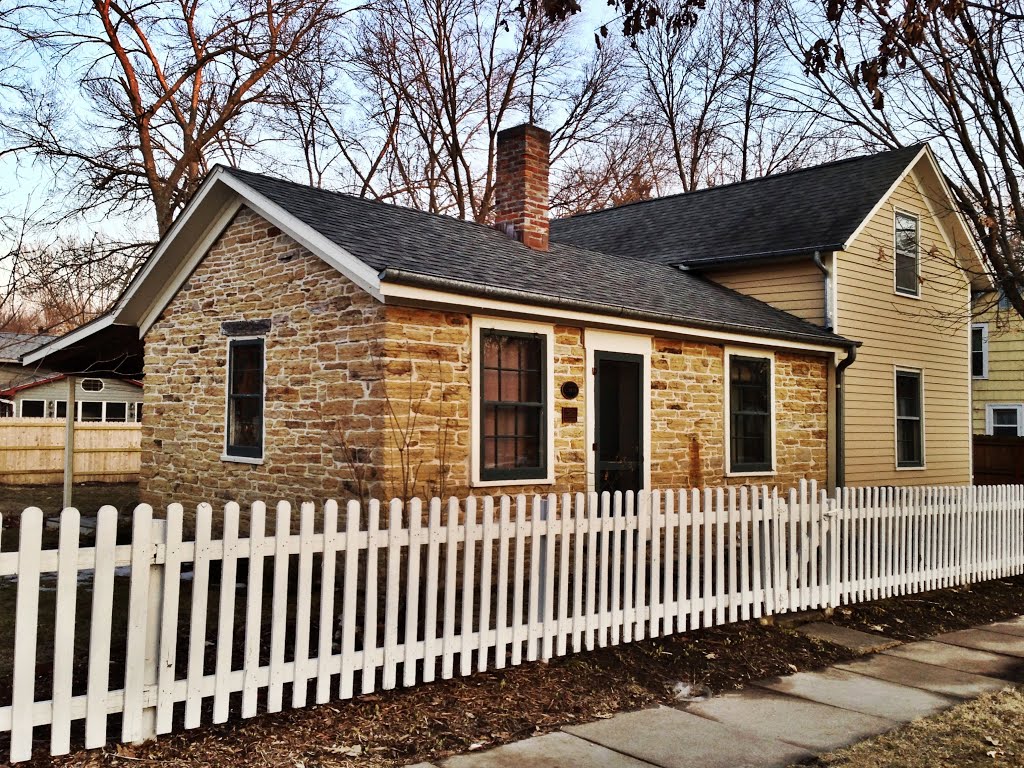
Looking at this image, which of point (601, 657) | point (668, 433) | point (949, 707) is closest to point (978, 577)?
point (668, 433)

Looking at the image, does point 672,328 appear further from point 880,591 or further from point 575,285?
point 880,591

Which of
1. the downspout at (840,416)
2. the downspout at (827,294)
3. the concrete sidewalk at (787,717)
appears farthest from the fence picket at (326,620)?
the downspout at (827,294)

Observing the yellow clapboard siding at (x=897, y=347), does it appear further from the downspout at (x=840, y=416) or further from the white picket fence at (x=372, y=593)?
the white picket fence at (x=372, y=593)

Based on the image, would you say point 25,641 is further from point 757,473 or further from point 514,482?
point 757,473

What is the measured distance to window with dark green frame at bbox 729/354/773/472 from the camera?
12117 millimetres

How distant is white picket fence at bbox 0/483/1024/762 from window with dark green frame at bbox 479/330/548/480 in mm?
686

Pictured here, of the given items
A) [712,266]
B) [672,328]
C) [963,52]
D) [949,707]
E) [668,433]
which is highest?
[963,52]

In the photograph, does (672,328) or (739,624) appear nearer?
(739,624)

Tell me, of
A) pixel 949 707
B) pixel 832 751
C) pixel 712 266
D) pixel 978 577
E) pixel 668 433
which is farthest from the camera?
pixel 712 266

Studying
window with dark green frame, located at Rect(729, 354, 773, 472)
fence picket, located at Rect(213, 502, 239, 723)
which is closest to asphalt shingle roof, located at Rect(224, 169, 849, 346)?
window with dark green frame, located at Rect(729, 354, 773, 472)

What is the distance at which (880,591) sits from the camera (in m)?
8.90

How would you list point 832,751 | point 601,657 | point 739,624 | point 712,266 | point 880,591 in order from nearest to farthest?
point 832,751
point 601,657
point 739,624
point 880,591
point 712,266

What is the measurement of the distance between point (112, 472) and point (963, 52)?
1931 centimetres

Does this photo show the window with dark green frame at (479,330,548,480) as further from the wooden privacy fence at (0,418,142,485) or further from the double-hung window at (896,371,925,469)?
the wooden privacy fence at (0,418,142,485)
